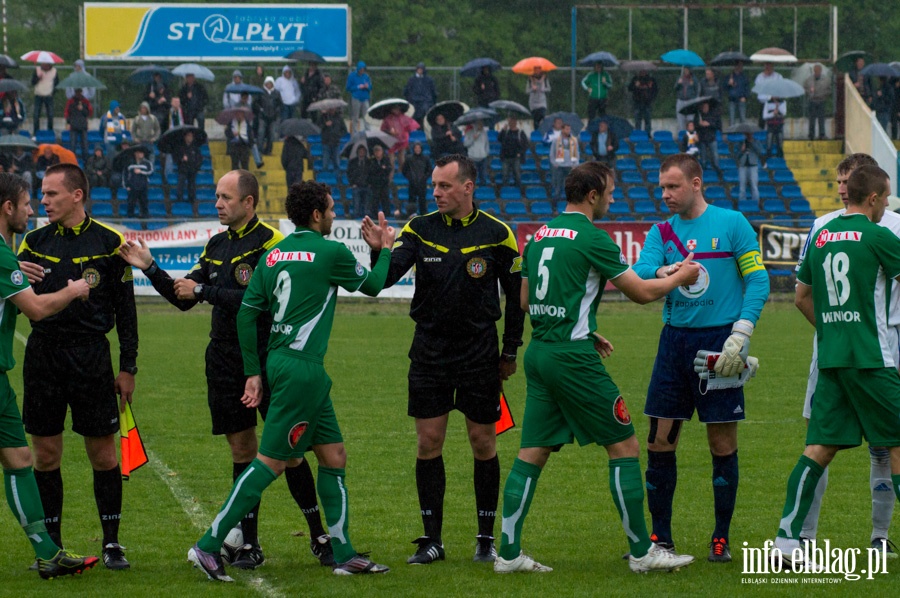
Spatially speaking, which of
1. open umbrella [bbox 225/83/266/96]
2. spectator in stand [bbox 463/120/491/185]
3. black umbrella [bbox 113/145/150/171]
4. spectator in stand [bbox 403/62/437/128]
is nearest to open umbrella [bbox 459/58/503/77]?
spectator in stand [bbox 403/62/437/128]

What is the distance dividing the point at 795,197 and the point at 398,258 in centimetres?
2591

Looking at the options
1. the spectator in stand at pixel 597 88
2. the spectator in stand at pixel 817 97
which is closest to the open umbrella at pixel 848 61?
the spectator in stand at pixel 817 97

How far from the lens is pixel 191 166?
28594 mm

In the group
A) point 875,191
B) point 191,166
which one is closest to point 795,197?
point 191,166

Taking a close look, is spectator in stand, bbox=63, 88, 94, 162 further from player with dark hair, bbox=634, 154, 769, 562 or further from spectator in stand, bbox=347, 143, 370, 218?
player with dark hair, bbox=634, 154, 769, 562

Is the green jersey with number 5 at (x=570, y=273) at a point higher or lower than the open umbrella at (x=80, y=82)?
lower

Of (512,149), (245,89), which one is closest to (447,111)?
(512,149)

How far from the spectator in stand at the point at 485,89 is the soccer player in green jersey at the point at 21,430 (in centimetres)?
2512

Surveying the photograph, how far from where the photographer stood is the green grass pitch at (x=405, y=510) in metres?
6.61

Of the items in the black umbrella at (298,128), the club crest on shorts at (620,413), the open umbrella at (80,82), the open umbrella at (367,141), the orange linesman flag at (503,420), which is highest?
the open umbrella at (80,82)

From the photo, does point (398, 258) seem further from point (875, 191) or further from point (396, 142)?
point (396, 142)

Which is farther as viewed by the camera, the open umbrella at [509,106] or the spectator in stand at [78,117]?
the spectator in stand at [78,117]

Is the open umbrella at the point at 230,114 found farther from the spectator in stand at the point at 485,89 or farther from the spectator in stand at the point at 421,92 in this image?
the spectator in stand at the point at 485,89

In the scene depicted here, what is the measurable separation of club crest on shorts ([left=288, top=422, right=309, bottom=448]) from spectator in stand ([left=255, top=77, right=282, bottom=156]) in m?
24.3
